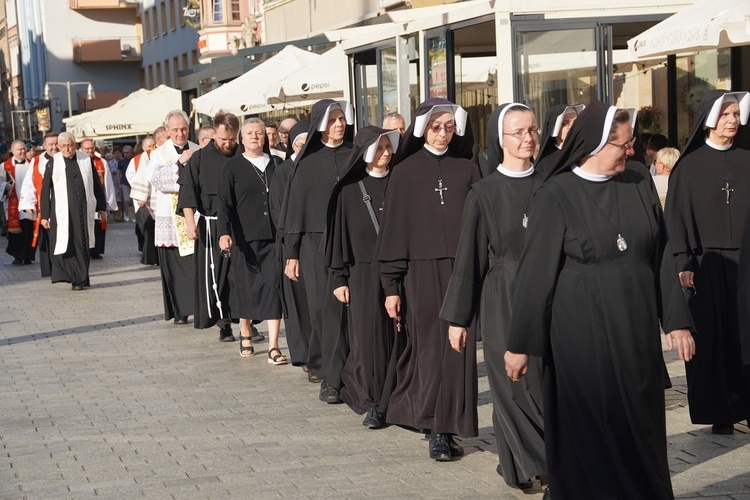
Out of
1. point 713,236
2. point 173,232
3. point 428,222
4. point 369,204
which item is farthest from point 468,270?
point 173,232

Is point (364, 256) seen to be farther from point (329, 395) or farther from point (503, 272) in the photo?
point (503, 272)

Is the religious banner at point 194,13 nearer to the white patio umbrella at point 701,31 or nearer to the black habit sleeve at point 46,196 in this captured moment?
the black habit sleeve at point 46,196

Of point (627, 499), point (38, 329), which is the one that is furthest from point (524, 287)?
point (38, 329)

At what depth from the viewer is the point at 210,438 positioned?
841 cm

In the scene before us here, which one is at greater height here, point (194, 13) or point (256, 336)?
point (194, 13)

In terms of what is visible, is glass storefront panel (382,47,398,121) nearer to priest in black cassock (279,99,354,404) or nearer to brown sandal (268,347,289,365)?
brown sandal (268,347,289,365)

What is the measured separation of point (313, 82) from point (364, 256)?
10490 mm

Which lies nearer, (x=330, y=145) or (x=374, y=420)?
(x=374, y=420)

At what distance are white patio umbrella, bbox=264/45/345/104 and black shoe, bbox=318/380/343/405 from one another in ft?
31.0

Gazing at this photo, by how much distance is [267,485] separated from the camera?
281 inches

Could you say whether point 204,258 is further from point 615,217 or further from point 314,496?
point 615,217

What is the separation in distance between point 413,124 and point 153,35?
62.5 m

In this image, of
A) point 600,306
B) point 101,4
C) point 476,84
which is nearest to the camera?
point 600,306

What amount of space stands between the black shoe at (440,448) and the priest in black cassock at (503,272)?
0.67 metres
